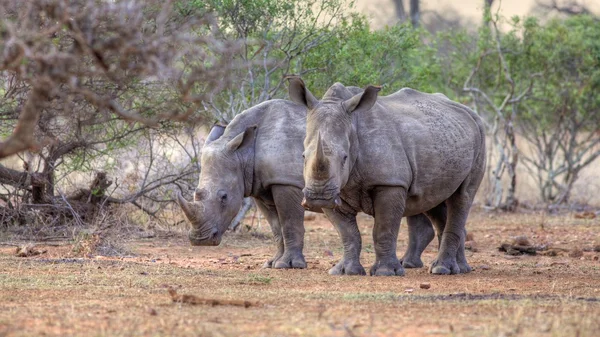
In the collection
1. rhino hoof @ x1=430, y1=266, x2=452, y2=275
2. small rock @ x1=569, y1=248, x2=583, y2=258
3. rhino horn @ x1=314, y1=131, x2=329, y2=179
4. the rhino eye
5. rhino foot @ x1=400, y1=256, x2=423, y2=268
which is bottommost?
rhino hoof @ x1=430, y1=266, x2=452, y2=275

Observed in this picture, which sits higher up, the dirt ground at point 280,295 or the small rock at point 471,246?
the small rock at point 471,246

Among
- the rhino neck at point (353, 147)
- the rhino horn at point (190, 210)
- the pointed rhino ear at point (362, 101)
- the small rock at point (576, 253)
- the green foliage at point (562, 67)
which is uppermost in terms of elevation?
the green foliage at point (562, 67)

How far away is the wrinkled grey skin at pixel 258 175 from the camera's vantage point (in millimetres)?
10242

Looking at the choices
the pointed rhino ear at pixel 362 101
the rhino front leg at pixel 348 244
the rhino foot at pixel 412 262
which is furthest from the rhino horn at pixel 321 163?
the rhino foot at pixel 412 262

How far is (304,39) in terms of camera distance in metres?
13.8

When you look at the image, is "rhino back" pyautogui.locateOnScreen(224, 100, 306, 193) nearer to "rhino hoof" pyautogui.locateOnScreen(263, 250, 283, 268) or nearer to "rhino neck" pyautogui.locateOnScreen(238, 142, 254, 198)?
"rhino neck" pyautogui.locateOnScreen(238, 142, 254, 198)

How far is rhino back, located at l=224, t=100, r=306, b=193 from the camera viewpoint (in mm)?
10352

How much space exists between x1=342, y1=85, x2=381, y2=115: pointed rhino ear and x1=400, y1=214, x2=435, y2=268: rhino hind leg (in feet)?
7.30

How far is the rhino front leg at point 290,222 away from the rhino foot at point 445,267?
1.34 metres

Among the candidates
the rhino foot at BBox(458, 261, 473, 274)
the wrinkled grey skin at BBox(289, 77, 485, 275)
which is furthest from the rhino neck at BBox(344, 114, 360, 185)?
the rhino foot at BBox(458, 261, 473, 274)

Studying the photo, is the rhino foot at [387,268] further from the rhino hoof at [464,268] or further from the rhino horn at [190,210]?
the rhino horn at [190,210]

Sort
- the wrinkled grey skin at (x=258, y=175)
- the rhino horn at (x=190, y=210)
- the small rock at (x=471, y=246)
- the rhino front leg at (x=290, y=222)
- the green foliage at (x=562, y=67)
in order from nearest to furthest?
the rhino horn at (x=190, y=210), the wrinkled grey skin at (x=258, y=175), the rhino front leg at (x=290, y=222), the small rock at (x=471, y=246), the green foliage at (x=562, y=67)

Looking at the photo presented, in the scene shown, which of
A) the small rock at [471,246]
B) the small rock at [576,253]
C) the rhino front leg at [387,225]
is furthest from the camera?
the small rock at [471,246]

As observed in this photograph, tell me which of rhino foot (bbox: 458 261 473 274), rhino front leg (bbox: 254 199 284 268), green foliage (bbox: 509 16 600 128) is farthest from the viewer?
green foliage (bbox: 509 16 600 128)
